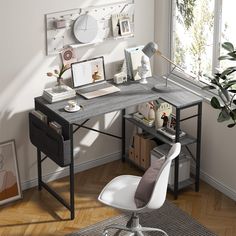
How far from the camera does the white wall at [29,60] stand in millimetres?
4875

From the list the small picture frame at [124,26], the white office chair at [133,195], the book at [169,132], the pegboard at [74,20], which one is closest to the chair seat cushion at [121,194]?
the white office chair at [133,195]

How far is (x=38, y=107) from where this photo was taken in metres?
5.07

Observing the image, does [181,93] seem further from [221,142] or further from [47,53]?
[47,53]

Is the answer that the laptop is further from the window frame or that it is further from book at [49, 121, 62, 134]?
the window frame

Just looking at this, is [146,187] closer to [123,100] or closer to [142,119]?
[123,100]

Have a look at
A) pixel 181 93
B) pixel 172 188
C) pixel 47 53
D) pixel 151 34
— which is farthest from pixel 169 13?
pixel 172 188

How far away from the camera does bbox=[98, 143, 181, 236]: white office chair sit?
417 centimetres

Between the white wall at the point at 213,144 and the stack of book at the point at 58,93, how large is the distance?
1.04 metres

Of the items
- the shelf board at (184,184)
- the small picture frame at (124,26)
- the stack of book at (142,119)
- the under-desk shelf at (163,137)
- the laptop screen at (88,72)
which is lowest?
the shelf board at (184,184)

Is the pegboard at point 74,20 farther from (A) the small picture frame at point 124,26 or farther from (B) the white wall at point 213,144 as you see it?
(B) the white wall at point 213,144

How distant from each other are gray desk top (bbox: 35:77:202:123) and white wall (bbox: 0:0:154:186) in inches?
7.4

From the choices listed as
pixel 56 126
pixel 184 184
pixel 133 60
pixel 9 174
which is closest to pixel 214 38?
pixel 133 60

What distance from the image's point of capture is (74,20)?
5.12 m

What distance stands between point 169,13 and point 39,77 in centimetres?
128
